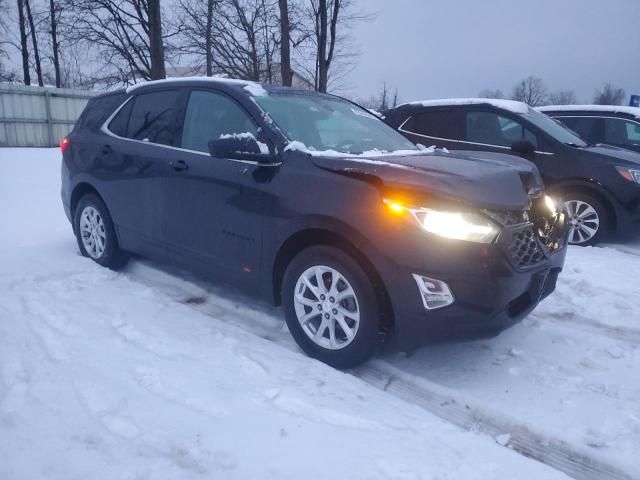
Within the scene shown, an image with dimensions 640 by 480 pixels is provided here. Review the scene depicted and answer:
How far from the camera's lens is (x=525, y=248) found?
2.69 m

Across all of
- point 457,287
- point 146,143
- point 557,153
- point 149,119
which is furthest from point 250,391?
point 557,153

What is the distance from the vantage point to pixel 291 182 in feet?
9.86

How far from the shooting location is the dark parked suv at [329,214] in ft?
8.34

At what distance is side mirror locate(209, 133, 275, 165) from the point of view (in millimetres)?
3041

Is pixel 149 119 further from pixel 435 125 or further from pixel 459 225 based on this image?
pixel 435 125

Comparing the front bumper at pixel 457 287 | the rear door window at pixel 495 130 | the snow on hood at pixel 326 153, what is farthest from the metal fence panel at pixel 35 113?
the front bumper at pixel 457 287

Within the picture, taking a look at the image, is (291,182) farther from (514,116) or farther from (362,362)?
(514,116)

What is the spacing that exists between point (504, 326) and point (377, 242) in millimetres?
841

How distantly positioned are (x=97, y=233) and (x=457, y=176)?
348cm

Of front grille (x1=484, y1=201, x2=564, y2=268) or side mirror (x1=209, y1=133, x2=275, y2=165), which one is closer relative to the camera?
front grille (x1=484, y1=201, x2=564, y2=268)

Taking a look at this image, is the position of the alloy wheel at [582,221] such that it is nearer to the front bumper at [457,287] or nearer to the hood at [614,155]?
the hood at [614,155]

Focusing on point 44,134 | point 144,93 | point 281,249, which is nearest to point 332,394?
point 281,249

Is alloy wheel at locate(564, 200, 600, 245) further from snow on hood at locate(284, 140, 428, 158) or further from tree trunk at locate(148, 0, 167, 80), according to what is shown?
tree trunk at locate(148, 0, 167, 80)

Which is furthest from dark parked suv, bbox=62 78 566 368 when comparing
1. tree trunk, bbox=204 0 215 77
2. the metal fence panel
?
tree trunk, bbox=204 0 215 77
